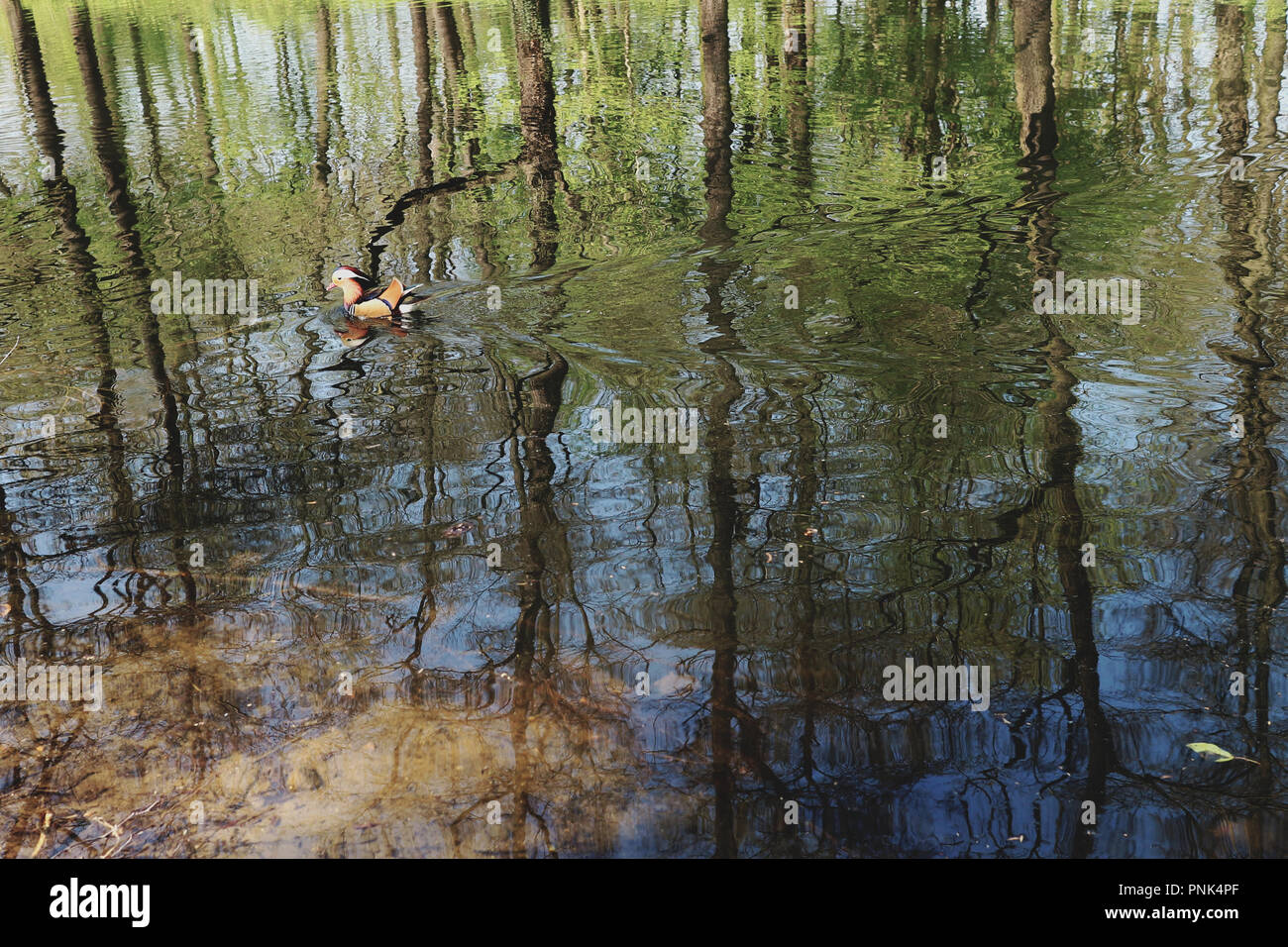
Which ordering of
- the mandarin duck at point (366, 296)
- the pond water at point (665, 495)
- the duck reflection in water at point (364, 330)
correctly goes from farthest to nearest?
1. the mandarin duck at point (366, 296)
2. the duck reflection in water at point (364, 330)
3. the pond water at point (665, 495)

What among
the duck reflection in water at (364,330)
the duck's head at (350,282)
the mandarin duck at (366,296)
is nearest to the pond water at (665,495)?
the duck reflection in water at (364,330)

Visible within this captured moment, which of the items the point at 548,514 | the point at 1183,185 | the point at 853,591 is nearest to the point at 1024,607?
the point at 853,591

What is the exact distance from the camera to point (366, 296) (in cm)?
1029

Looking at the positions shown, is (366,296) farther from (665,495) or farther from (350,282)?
(665,495)

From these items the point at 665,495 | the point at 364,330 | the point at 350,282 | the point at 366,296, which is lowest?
the point at 665,495

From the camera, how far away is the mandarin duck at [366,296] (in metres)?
10.2

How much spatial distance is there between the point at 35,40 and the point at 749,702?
2893 cm

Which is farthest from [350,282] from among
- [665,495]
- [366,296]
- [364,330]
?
[665,495]

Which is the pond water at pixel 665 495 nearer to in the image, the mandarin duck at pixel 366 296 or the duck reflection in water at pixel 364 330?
the duck reflection in water at pixel 364 330

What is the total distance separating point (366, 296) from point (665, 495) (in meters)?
4.56

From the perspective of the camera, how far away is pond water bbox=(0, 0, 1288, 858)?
4746mm

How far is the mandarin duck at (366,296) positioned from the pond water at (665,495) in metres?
0.21

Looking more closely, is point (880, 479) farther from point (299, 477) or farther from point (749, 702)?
point (299, 477)

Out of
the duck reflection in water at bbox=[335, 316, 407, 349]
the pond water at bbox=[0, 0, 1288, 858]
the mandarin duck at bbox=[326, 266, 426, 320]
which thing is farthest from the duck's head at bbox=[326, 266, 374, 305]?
the pond water at bbox=[0, 0, 1288, 858]
